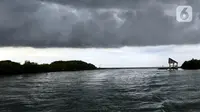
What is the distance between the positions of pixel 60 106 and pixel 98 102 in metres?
5.55

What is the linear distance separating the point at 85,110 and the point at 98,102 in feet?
20.9

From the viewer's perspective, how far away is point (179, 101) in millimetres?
45656

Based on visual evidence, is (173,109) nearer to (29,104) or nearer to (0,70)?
(29,104)

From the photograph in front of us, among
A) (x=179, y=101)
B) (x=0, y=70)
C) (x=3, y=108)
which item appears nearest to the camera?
A: (x=3, y=108)

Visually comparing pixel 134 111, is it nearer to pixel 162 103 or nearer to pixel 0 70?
pixel 162 103

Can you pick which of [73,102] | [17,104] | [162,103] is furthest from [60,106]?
[162,103]

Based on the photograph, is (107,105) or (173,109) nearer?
(173,109)

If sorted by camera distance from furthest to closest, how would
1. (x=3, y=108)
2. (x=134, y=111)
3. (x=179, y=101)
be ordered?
(x=179, y=101) < (x=3, y=108) < (x=134, y=111)

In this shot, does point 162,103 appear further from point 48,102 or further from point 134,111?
point 48,102

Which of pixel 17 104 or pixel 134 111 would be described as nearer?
pixel 134 111

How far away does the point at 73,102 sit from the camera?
46625mm

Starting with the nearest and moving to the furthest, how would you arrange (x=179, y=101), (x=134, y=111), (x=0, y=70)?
(x=134, y=111)
(x=179, y=101)
(x=0, y=70)

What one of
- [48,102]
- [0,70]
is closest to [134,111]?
[48,102]

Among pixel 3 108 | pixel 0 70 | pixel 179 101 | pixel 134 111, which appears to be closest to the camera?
pixel 134 111
